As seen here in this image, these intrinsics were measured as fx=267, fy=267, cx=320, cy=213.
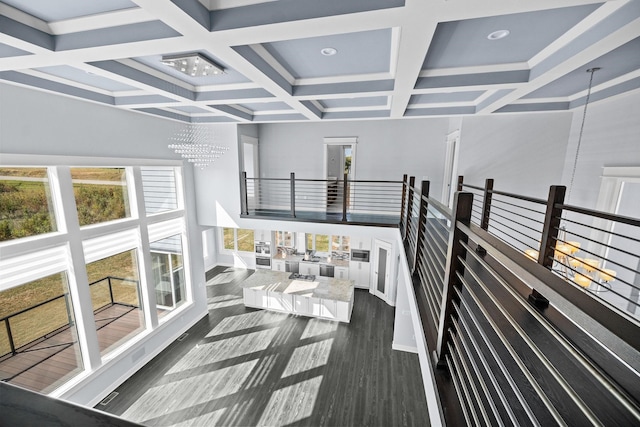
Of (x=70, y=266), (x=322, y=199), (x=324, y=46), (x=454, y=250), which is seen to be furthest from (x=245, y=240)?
(x=454, y=250)

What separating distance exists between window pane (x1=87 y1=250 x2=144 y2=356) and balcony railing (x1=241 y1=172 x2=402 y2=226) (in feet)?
8.06

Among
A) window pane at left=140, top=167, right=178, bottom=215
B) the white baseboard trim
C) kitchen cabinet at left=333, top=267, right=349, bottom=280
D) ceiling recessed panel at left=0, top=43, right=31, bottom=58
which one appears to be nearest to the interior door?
kitchen cabinet at left=333, top=267, right=349, bottom=280

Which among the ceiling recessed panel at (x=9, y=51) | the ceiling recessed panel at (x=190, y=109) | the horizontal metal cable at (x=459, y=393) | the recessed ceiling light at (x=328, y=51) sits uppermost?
the recessed ceiling light at (x=328, y=51)

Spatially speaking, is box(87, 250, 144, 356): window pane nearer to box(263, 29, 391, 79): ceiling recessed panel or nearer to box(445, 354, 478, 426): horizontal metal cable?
box(263, 29, 391, 79): ceiling recessed panel

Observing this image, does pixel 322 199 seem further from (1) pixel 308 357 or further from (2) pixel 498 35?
(2) pixel 498 35

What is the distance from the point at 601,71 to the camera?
113 inches

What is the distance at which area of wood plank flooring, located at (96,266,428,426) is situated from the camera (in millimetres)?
4164

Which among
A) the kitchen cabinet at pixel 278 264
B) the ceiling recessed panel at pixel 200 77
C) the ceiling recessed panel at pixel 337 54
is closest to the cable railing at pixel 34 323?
the ceiling recessed panel at pixel 200 77

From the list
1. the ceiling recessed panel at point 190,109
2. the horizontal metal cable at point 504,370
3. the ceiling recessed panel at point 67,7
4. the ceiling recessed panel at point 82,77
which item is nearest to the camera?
the horizontal metal cable at point 504,370

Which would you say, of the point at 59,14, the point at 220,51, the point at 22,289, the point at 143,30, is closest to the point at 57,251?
the point at 22,289

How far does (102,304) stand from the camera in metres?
4.54

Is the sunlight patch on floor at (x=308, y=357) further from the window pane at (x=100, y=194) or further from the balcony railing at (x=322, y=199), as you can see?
the window pane at (x=100, y=194)

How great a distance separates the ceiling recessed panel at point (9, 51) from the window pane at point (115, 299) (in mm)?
3020

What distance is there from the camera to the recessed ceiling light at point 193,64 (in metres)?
2.56
